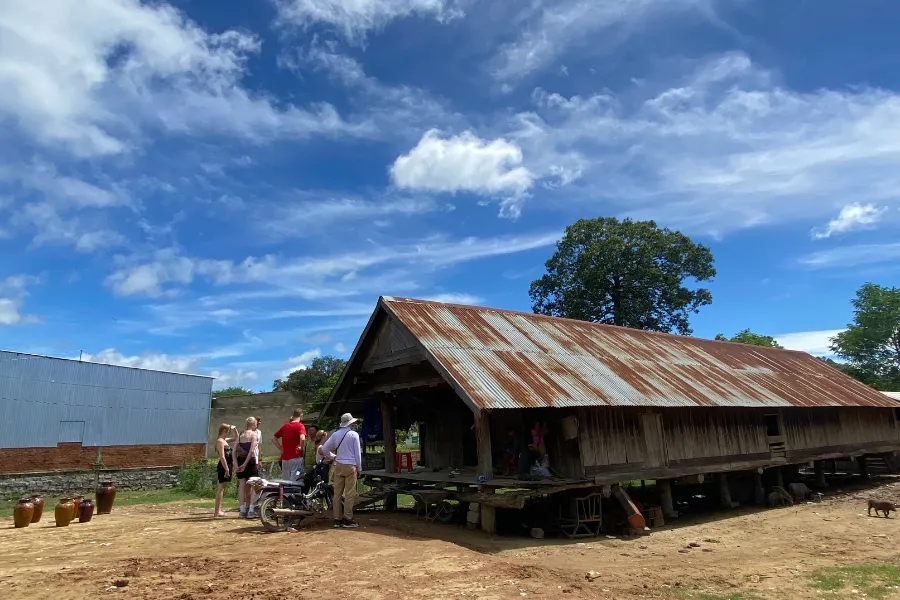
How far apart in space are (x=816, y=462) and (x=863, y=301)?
37.1m

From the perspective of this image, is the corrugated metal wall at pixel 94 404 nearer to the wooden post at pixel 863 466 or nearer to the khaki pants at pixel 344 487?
the khaki pants at pixel 344 487

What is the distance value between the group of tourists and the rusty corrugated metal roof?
87.1 inches

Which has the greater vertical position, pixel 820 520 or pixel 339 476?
pixel 339 476

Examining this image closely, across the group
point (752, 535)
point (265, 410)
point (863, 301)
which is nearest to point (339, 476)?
point (752, 535)

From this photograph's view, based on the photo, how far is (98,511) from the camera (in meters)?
13.0

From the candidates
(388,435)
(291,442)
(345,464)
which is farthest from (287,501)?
(388,435)

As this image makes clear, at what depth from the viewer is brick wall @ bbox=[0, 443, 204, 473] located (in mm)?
23000

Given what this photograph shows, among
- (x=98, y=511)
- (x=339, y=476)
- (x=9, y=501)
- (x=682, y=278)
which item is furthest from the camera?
(x=682, y=278)

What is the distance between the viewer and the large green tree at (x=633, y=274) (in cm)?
3700

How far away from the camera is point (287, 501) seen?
10133 mm

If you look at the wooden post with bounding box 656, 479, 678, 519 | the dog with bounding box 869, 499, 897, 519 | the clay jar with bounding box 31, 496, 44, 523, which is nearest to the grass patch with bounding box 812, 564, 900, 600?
the wooden post with bounding box 656, 479, 678, 519

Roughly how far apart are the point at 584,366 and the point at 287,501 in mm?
7481

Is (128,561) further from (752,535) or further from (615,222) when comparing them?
(615,222)

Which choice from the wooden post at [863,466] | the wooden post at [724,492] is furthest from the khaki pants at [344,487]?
the wooden post at [863,466]
